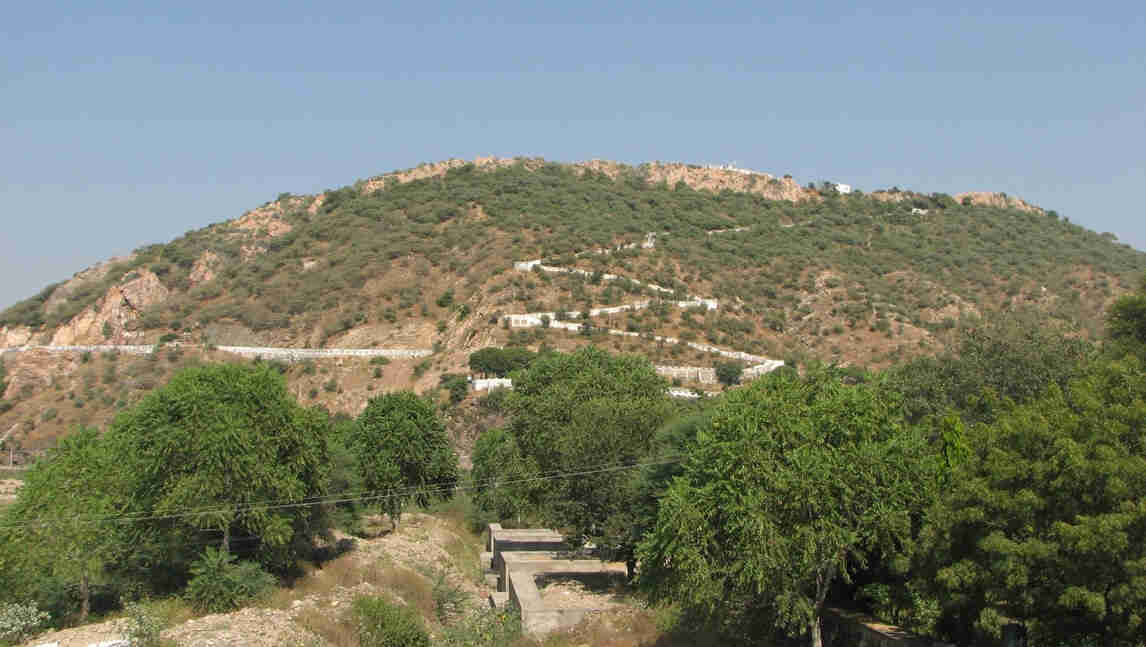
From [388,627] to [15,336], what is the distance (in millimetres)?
74294

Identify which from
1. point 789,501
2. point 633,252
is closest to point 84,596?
point 789,501

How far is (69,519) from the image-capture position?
23766 mm

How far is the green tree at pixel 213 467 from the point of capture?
2441 centimetres

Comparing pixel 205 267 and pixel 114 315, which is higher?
pixel 205 267

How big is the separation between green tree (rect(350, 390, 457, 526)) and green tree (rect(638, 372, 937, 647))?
20.6 m

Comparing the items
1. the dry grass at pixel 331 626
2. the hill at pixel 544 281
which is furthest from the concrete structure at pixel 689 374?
the dry grass at pixel 331 626

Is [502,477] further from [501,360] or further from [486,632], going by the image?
[501,360]

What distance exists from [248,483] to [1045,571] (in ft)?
60.2

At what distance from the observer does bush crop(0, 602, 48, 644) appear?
2112 cm

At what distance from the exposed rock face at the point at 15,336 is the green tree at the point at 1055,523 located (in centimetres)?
8333

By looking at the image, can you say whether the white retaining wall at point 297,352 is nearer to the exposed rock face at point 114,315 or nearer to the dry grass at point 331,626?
the exposed rock face at point 114,315

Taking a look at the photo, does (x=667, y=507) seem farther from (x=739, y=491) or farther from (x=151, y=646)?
(x=151, y=646)

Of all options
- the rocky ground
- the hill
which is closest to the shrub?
the rocky ground

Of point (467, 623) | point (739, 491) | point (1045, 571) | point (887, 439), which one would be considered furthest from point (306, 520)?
point (1045, 571)
